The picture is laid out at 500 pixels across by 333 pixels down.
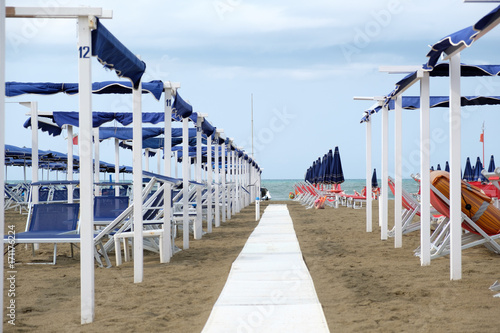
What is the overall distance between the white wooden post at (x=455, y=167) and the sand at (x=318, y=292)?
0.21 metres

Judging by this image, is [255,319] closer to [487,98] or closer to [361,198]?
[487,98]

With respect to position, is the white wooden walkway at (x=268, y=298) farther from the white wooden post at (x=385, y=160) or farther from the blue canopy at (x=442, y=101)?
the blue canopy at (x=442, y=101)

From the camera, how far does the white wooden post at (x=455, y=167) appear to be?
19.0 feet

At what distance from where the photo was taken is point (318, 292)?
17.5 ft

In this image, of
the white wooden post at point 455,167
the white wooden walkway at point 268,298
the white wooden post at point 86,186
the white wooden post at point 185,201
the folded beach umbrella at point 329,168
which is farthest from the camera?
the folded beach umbrella at point 329,168

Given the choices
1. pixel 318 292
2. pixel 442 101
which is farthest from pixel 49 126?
pixel 318 292

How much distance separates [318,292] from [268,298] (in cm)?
60

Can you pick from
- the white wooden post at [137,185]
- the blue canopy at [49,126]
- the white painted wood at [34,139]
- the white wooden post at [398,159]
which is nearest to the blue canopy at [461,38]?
the white wooden post at [398,159]

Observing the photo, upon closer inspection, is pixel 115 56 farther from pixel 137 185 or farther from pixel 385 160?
pixel 385 160

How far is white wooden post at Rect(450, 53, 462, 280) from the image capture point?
5.78m

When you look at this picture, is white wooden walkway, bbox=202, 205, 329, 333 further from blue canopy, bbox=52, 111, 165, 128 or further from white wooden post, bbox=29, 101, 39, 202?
blue canopy, bbox=52, 111, 165, 128

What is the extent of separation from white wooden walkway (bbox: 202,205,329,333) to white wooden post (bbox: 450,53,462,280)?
1.45 meters

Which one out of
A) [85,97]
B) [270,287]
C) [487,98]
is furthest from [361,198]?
[85,97]

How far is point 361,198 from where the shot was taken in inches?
906
